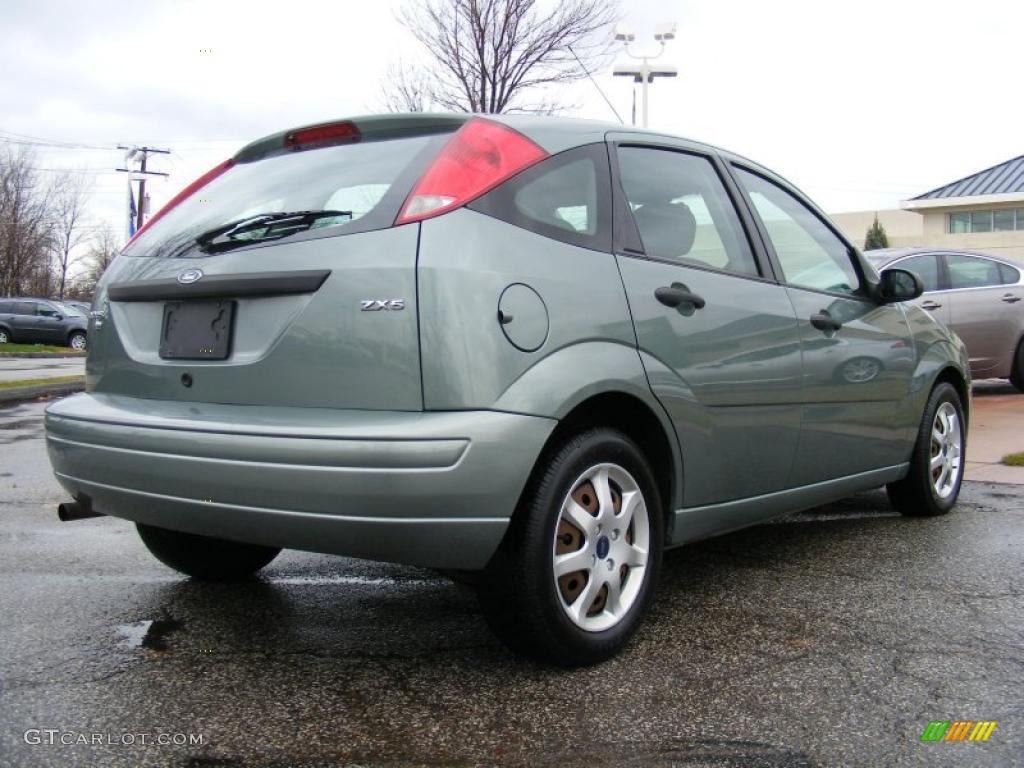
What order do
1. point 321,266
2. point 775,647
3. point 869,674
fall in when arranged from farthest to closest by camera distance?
point 775,647 → point 869,674 → point 321,266

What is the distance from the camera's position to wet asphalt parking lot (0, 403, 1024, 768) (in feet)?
7.86

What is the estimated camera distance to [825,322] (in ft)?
13.0

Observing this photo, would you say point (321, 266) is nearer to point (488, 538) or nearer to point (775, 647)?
point (488, 538)

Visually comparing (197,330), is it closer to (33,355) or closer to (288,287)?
(288,287)

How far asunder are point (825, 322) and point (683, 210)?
33.8 inches

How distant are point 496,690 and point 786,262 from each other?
210cm

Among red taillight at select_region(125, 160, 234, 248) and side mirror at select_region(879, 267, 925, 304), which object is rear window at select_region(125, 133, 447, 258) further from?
side mirror at select_region(879, 267, 925, 304)

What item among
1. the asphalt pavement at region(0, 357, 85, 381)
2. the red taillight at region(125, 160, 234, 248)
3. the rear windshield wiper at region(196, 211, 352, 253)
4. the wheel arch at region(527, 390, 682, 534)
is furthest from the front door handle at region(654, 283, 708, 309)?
the asphalt pavement at region(0, 357, 85, 381)

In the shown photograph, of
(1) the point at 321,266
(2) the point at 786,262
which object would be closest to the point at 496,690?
(1) the point at 321,266

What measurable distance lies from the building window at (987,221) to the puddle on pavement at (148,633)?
5128 cm

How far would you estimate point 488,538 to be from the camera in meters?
2.58

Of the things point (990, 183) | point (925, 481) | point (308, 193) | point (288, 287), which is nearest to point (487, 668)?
point (288, 287)

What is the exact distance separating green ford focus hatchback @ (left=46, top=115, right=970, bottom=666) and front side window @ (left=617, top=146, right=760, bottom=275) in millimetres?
11

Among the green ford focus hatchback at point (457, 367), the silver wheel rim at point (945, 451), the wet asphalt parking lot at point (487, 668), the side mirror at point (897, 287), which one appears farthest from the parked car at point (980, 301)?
the green ford focus hatchback at point (457, 367)
